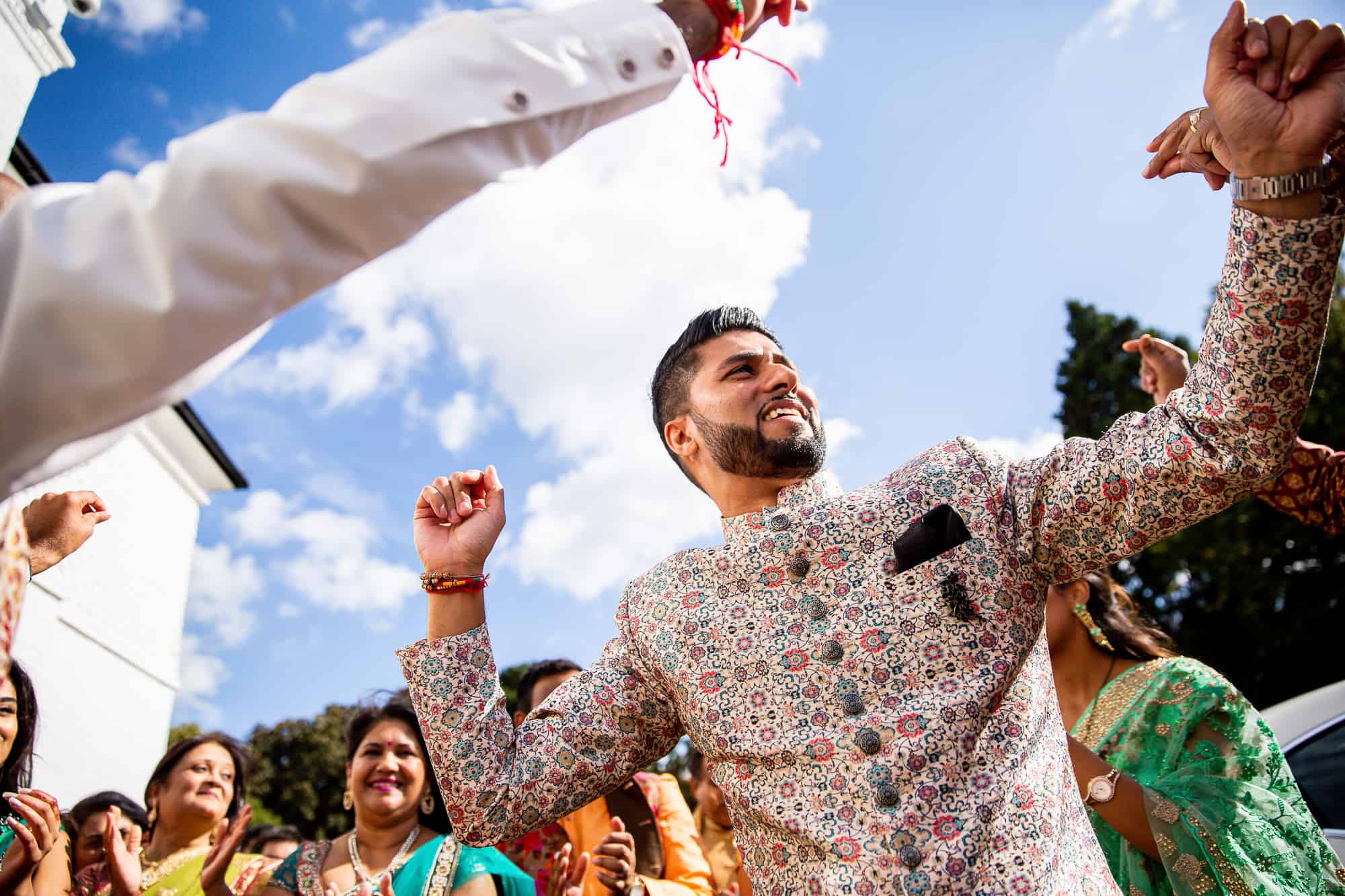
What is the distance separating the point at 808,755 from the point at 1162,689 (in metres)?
1.97

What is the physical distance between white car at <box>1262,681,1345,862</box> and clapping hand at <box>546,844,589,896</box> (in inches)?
105

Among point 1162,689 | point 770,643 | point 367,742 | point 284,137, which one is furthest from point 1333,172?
point 367,742

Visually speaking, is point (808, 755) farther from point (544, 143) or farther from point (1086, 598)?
point (1086, 598)

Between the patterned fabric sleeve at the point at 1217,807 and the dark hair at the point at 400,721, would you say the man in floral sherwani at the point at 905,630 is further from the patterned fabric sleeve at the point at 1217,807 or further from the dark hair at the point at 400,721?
the dark hair at the point at 400,721

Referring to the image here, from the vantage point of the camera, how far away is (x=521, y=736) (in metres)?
2.12

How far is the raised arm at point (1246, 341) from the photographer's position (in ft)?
5.10

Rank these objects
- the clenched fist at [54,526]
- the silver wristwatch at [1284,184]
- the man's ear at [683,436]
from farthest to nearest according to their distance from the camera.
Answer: the man's ear at [683,436] < the clenched fist at [54,526] < the silver wristwatch at [1284,184]

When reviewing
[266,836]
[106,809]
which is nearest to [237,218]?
[106,809]

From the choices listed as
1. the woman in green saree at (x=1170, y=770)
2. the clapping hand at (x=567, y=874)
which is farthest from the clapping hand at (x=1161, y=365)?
the clapping hand at (x=567, y=874)

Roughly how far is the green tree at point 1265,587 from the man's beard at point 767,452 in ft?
49.2

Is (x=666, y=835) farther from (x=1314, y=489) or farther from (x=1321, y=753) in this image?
(x=1314, y=489)

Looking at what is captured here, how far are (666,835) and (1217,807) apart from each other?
2.40m

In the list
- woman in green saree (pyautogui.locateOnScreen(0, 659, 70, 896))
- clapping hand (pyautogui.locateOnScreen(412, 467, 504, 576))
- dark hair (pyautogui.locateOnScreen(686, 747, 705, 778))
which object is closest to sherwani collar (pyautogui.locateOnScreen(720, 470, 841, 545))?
clapping hand (pyautogui.locateOnScreen(412, 467, 504, 576))

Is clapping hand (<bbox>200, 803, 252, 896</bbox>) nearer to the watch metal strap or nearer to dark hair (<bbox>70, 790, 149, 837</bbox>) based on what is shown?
dark hair (<bbox>70, 790, 149, 837</bbox>)
